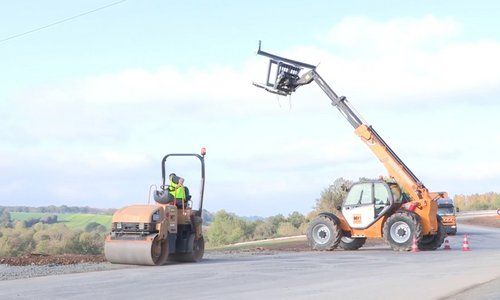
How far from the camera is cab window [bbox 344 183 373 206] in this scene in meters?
26.2

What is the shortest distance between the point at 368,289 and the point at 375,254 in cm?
972

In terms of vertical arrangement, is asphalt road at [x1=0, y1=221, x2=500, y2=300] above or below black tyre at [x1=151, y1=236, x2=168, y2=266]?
below

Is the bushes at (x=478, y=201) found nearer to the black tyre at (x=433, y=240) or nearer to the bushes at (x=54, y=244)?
the bushes at (x=54, y=244)

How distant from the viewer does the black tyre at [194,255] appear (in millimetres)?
20922

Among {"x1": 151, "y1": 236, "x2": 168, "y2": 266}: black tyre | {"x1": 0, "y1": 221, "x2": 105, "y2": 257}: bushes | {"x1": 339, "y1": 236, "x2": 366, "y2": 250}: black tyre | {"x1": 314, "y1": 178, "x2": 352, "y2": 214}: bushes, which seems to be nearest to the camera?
{"x1": 151, "y1": 236, "x2": 168, "y2": 266}: black tyre

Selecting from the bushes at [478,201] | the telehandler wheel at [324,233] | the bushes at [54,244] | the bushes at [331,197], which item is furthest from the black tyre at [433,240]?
the bushes at [478,201]

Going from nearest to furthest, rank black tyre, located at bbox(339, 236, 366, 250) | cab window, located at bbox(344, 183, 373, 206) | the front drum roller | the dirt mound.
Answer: the front drum roller < the dirt mound < cab window, located at bbox(344, 183, 373, 206) < black tyre, located at bbox(339, 236, 366, 250)

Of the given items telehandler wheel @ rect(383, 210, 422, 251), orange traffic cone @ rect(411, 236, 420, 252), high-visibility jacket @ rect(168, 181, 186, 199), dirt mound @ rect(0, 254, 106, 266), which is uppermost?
high-visibility jacket @ rect(168, 181, 186, 199)

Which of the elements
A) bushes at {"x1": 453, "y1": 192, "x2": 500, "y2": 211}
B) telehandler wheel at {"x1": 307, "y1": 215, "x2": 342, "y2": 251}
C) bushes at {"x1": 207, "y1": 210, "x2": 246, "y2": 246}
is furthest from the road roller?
bushes at {"x1": 453, "y1": 192, "x2": 500, "y2": 211}

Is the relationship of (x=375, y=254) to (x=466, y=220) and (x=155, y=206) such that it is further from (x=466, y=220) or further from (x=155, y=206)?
(x=466, y=220)

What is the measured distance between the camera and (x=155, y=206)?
65.0 ft

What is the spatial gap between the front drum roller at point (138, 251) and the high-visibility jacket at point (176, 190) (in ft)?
4.68

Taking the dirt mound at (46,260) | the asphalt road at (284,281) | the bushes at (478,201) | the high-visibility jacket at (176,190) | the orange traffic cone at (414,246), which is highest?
the bushes at (478,201)

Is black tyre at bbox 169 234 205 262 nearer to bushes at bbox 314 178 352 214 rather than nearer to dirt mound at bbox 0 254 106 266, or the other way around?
dirt mound at bbox 0 254 106 266
